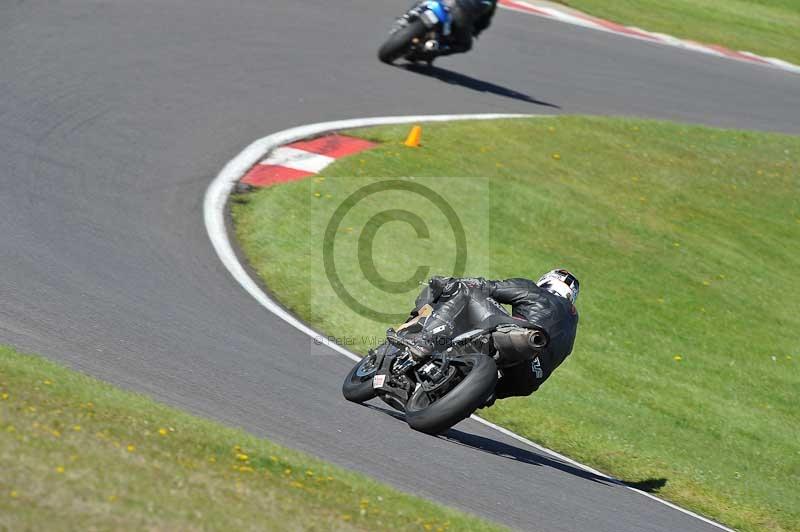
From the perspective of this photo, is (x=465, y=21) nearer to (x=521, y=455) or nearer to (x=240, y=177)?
(x=240, y=177)

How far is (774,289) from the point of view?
13406 mm

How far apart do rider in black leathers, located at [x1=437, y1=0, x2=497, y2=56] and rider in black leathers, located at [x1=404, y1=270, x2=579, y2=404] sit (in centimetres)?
988

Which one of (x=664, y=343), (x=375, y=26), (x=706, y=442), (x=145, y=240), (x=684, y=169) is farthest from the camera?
(x=375, y=26)

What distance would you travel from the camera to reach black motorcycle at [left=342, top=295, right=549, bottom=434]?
23.7 ft

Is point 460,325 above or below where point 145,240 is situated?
above

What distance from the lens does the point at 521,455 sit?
26.5 ft

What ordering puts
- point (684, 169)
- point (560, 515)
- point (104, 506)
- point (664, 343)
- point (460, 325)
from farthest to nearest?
point (684, 169)
point (664, 343)
point (460, 325)
point (560, 515)
point (104, 506)

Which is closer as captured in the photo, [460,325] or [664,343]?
[460,325]

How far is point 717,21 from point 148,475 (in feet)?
78.6

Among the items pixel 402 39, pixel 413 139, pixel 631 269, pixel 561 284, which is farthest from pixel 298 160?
pixel 561 284

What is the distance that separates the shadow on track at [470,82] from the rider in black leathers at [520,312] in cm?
1008

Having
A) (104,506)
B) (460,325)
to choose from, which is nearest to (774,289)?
(460,325)

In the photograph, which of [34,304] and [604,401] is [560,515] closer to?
[604,401]

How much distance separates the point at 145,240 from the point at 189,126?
3277 mm
